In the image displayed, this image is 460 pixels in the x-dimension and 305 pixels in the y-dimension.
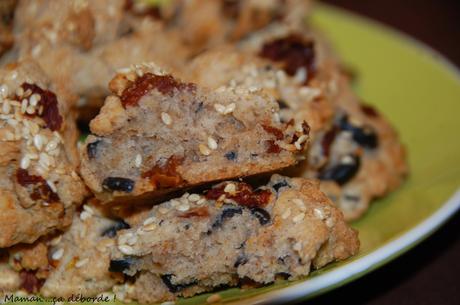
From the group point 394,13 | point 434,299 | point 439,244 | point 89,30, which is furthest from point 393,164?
point 394,13

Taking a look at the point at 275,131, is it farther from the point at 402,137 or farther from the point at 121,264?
the point at 402,137

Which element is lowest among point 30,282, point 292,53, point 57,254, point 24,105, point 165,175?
point 30,282

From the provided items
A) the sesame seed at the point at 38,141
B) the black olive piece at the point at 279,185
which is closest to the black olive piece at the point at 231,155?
the black olive piece at the point at 279,185

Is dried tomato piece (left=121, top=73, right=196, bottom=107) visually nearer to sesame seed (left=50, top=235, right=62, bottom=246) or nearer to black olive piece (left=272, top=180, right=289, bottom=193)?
black olive piece (left=272, top=180, right=289, bottom=193)

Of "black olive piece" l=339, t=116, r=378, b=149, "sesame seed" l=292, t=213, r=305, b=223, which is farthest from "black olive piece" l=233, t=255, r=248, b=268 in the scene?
"black olive piece" l=339, t=116, r=378, b=149

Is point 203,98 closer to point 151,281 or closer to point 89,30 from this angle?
point 151,281

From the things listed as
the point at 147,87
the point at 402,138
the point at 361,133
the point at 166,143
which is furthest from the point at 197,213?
the point at 402,138
